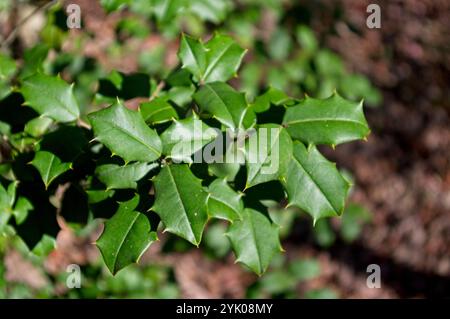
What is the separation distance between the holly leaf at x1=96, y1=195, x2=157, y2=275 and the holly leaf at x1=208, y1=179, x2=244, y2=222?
6.1 inches

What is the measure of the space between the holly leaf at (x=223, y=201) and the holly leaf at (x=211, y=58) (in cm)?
32

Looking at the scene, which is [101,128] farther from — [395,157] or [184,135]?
[395,157]

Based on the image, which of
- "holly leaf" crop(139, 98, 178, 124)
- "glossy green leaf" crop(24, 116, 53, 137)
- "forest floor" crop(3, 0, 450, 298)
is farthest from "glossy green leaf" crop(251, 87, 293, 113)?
"forest floor" crop(3, 0, 450, 298)

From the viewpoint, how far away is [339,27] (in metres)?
3.90

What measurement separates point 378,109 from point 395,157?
366 millimetres

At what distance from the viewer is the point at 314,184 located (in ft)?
4.24

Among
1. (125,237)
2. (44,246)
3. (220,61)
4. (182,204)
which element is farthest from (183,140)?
(44,246)

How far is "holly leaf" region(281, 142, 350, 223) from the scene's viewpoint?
1.29m

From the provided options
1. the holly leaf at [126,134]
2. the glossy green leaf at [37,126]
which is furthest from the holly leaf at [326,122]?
the glossy green leaf at [37,126]

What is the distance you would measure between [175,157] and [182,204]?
0.11 metres

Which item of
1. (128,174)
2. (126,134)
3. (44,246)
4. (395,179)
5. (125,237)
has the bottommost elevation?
(395,179)

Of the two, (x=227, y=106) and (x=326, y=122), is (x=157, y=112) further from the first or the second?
(x=326, y=122)

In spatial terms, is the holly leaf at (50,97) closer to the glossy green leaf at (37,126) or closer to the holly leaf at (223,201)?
the glossy green leaf at (37,126)
